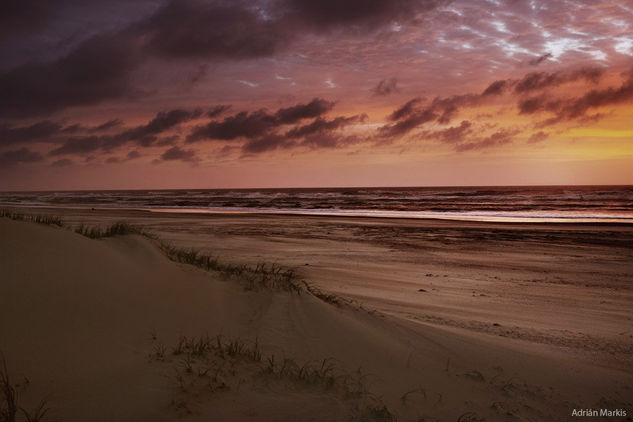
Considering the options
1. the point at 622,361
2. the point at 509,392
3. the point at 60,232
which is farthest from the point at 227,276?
the point at 622,361

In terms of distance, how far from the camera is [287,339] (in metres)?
3.67

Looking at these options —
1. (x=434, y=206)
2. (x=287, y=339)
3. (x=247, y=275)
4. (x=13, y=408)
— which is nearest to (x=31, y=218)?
(x=247, y=275)

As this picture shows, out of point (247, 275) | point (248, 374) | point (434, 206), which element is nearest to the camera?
point (248, 374)

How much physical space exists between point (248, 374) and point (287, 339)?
83cm

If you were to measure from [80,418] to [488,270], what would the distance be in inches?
327

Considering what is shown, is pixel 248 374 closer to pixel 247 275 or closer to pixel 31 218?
pixel 247 275

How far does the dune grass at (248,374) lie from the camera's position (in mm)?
2564

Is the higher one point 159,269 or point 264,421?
point 159,269

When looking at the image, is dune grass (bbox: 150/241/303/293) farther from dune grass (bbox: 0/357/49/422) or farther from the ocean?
the ocean

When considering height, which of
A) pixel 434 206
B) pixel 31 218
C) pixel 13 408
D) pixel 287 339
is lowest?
pixel 287 339

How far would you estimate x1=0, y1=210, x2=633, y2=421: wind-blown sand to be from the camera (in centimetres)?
251

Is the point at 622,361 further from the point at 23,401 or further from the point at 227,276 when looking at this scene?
the point at 23,401

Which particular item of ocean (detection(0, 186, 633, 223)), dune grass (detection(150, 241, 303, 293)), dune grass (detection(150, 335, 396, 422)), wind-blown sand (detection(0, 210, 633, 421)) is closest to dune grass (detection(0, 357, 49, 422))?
wind-blown sand (detection(0, 210, 633, 421))

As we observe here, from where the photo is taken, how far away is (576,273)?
844cm
